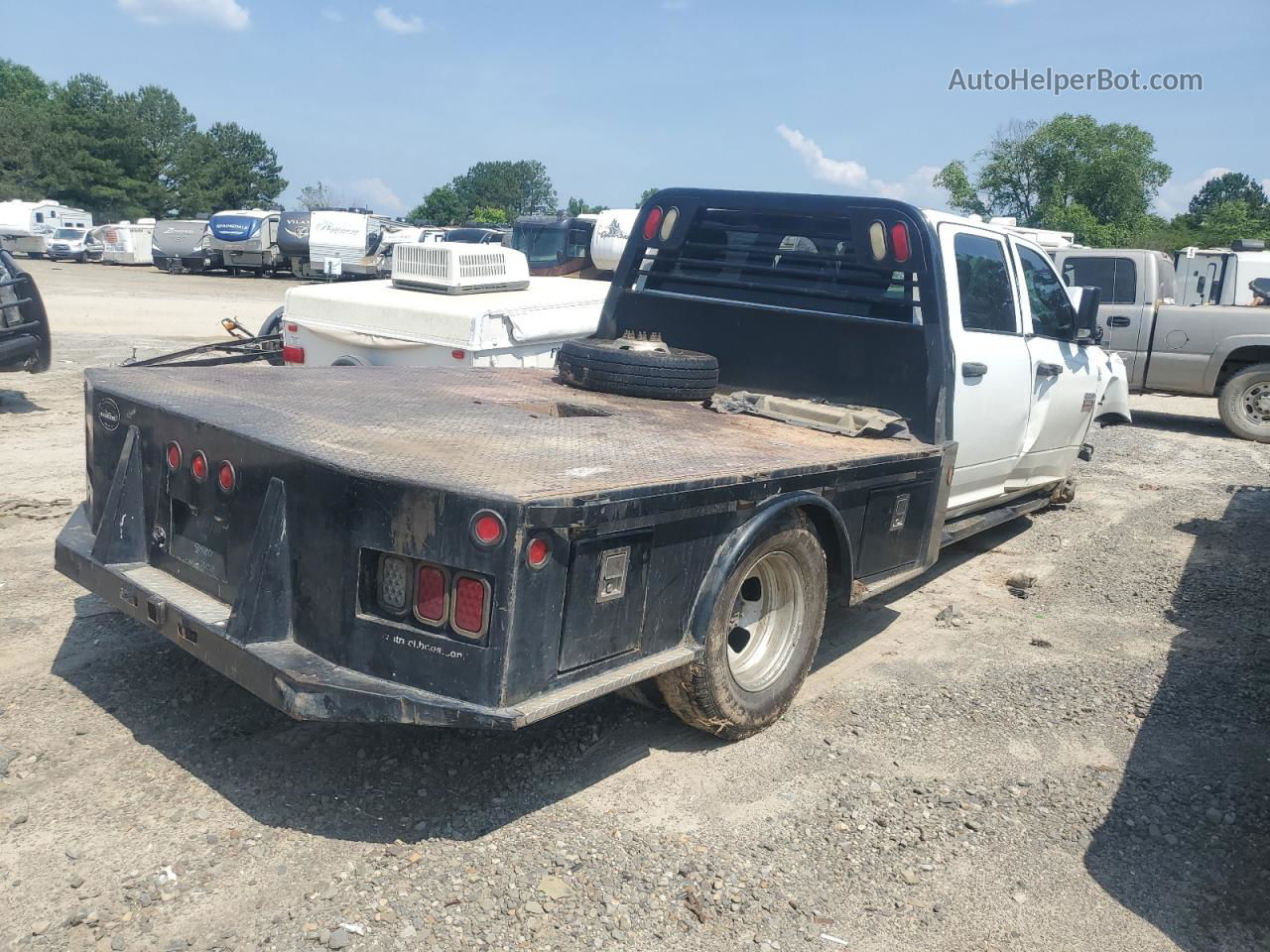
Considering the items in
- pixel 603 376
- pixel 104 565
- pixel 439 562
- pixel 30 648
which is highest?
pixel 603 376

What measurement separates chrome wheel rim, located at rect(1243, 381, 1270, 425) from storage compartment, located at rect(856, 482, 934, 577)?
924cm

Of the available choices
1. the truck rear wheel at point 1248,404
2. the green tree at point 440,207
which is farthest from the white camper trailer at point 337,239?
the green tree at point 440,207

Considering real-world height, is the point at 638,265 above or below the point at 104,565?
above

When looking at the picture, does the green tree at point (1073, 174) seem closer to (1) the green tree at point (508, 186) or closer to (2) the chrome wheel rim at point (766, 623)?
(2) the chrome wheel rim at point (766, 623)

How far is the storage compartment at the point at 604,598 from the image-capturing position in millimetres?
2994

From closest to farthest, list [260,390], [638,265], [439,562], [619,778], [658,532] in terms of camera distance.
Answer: [439,562]
[658,532]
[619,778]
[260,390]
[638,265]

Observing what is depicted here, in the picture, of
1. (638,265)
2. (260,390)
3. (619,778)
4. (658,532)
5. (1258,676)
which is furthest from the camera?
(638,265)

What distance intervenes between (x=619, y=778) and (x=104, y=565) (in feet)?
6.40

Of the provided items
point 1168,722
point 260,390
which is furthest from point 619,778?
point 1168,722

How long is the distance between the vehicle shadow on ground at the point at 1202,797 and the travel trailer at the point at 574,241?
35.4 ft

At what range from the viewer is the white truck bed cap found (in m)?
7.10

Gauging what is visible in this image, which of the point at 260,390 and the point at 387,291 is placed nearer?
the point at 260,390

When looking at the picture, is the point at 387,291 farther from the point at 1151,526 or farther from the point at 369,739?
the point at 1151,526

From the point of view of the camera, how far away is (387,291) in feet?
26.1
